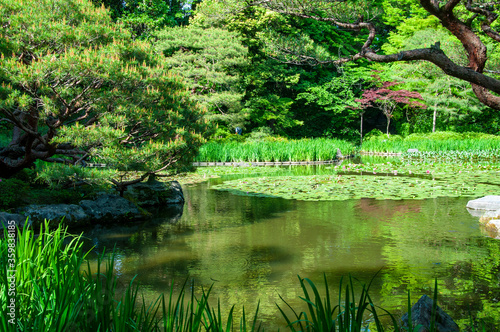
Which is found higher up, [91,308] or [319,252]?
[91,308]

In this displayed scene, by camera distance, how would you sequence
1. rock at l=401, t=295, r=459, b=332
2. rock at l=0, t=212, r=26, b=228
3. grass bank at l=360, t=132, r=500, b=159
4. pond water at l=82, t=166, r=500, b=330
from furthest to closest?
grass bank at l=360, t=132, r=500, b=159 → rock at l=0, t=212, r=26, b=228 → pond water at l=82, t=166, r=500, b=330 → rock at l=401, t=295, r=459, b=332

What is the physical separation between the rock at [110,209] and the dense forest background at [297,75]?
7629 mm

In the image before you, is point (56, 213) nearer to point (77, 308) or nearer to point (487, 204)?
point (77, 308)

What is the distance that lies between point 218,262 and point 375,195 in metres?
4.18

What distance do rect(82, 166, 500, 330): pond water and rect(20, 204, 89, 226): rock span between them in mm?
322

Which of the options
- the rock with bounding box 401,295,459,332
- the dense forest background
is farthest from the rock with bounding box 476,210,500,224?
the dense forest background

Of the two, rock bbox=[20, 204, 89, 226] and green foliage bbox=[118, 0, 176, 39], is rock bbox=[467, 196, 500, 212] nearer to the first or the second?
rock bbox=[20, 204, 89, 226]

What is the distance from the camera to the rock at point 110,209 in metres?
5.74

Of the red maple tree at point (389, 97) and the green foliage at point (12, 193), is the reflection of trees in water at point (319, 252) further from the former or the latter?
the red maple tree at point (389, 97)

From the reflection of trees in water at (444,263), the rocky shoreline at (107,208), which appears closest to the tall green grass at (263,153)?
the rocky shoreline at (107,208)

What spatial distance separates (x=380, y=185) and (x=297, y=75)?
39.4 feet

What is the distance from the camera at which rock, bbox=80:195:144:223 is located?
18.8ft

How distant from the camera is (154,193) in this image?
23.1 ft

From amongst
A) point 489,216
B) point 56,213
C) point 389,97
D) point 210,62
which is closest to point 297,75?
point 210,62
